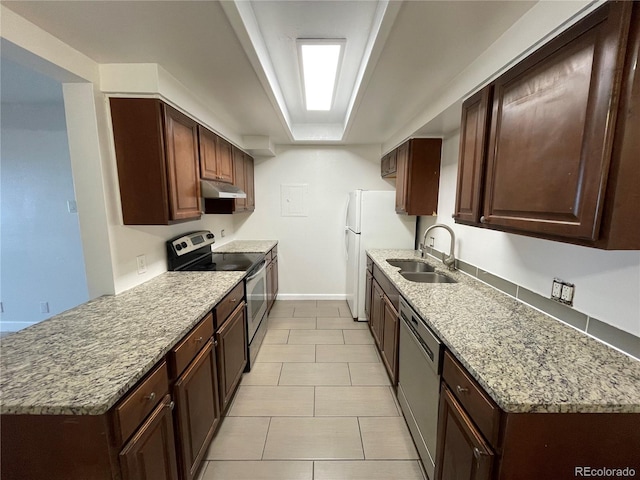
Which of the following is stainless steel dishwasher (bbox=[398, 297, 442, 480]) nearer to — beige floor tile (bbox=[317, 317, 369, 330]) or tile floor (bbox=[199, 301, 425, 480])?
tile floor (bbox=[199, 301, 425, 480])

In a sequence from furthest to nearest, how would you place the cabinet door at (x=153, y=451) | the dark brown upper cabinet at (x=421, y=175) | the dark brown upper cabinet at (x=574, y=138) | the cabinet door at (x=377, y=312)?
the dark brown upper cabinet at (x=421, y=175), the cabinet door at (x=377, y=312), the cabinet door at (x=153, y=451), the dark brown upper cabinet at (x=574, y=138)

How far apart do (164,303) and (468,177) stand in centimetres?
199

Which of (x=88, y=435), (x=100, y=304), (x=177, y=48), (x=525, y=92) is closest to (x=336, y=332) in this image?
(x=100, y=304)

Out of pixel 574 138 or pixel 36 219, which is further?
pixel 36 219

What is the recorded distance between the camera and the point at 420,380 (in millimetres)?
→ 1475

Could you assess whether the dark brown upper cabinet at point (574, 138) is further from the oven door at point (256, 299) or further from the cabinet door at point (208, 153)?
the cabinet door at point (208, 153)

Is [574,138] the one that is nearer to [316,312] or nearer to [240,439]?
[240,439]

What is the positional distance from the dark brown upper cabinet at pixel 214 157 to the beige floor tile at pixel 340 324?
2.08 meters

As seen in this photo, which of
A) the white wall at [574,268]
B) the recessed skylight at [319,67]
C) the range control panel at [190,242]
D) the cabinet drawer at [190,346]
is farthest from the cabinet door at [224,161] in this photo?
the white wall at [574,268]

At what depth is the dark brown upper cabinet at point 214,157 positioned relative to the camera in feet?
7.33

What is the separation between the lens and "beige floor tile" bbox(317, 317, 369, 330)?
316 cm

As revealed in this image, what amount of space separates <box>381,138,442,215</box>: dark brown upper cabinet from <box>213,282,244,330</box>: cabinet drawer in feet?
6.32

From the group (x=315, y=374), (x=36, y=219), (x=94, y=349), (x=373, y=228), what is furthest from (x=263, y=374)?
(x=36, y=219)

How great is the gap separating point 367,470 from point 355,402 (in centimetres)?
50
